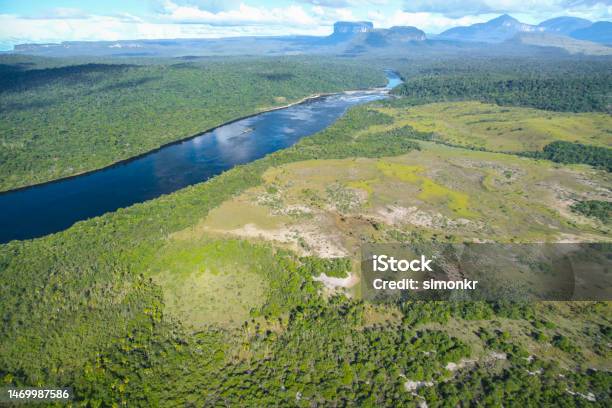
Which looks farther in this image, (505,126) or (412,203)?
(505,126)

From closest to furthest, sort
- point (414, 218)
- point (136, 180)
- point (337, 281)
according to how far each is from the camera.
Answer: point (337, 281) < point (414, 218) < point (136, 180)

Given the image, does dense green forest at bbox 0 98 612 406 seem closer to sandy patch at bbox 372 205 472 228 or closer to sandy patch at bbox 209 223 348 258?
sandy patch at bbox 209 223 348 258

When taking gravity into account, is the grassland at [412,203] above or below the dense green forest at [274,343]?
above

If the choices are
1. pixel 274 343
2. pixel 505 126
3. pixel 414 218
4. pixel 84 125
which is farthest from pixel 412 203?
pixel 84 125

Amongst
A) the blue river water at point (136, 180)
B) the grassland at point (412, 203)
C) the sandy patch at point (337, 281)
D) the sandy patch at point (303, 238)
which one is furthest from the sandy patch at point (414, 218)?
the blue river water at point (136, 180)

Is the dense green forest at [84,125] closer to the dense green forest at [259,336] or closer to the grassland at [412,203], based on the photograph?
the dense green forest at [259,336]

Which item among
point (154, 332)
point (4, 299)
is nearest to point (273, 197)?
point (154, 332)

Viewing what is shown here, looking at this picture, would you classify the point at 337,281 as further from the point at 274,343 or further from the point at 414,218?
the point at 414,218
